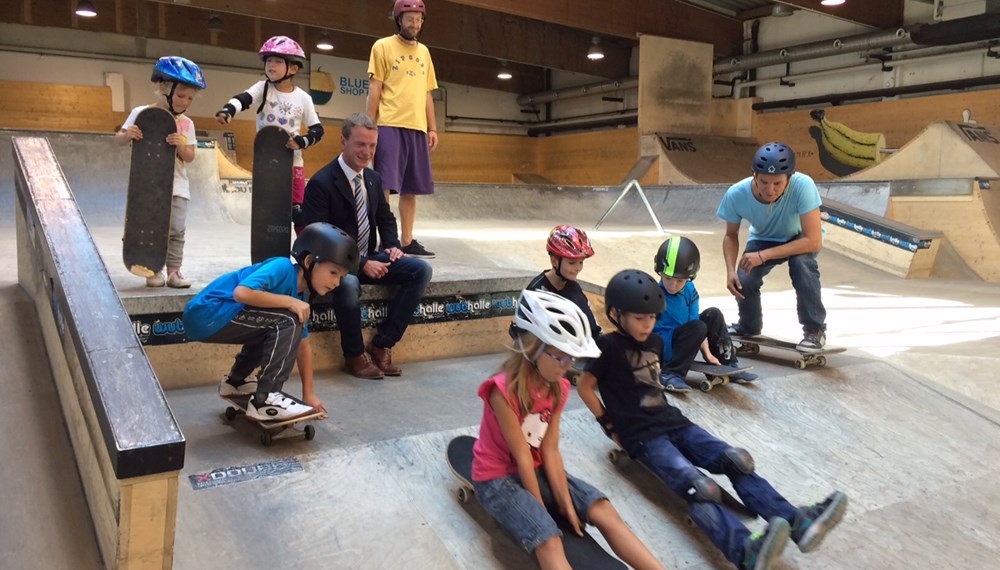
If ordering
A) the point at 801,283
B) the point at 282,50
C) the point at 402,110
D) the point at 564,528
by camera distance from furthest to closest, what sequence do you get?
the point at 402,110
the point at 801,283
the point at 282,50
the point at 564,528

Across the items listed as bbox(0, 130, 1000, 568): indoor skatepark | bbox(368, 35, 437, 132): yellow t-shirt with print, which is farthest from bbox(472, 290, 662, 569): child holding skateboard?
bbox(368, 35, 437, 132): yellow t-shirt with print

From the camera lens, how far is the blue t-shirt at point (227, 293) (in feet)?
8.48

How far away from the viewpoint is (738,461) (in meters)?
2.49

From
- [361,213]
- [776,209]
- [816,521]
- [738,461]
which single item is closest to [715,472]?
[738,461]

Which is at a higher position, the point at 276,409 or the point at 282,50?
the point at 282,50

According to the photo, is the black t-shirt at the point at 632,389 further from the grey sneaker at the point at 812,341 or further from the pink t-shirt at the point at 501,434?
the grey sneaker at the point at 812,341

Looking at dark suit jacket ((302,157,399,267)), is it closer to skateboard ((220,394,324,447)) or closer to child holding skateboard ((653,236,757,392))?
skateboard ((220,394,324,447))

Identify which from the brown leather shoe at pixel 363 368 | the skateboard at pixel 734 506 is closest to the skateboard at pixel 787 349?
the skateboard at pixel 734 506

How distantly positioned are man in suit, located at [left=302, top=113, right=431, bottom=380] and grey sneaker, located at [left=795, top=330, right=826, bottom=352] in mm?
2081

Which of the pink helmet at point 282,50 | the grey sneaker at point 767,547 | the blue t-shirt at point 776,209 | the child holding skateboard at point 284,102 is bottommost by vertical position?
the grey sneaker at point 767,547

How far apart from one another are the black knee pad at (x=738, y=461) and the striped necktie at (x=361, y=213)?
6.63ft

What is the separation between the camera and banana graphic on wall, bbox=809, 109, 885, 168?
13.9 meters

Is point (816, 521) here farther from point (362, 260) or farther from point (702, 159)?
point (702, 159)

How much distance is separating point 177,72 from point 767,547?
316cm
